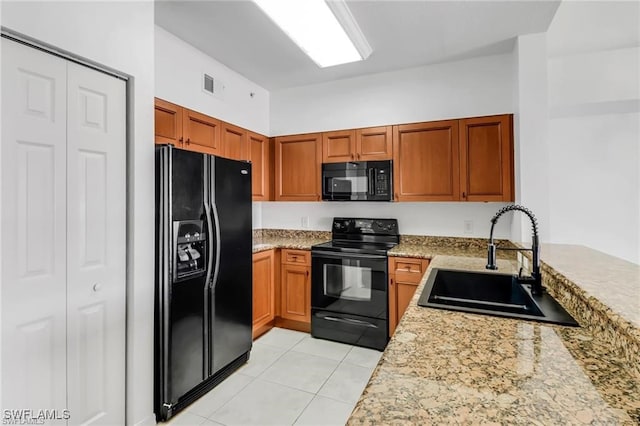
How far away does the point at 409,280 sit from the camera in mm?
2717

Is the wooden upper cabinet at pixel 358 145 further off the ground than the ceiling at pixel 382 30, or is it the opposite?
the ceiling at pixel 382 30

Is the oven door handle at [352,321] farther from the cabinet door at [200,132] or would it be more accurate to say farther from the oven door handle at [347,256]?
the cabinet door at [200,132]

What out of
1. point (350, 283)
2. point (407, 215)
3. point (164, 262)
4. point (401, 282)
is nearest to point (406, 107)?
point (407, 215)

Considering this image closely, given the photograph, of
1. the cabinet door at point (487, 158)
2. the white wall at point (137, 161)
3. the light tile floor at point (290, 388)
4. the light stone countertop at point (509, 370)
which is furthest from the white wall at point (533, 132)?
the white wall at point (137, 161)

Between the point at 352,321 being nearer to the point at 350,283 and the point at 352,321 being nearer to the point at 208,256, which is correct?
the point at 350,283

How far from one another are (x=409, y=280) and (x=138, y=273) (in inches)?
80.6

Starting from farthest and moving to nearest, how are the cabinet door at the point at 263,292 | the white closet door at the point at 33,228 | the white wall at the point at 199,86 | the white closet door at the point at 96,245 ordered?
the cabinet door at the point at 263,292 → the white wall at the point at 199,86 → the white closet door at the point at 96,245 → the white closet door at the point at 33,228

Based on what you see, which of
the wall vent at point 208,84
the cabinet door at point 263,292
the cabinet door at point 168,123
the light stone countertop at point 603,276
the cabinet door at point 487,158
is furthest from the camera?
the cabinet door at point 263,292

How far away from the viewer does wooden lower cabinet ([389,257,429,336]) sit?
2.69m

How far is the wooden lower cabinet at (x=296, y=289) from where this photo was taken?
10.3 ft

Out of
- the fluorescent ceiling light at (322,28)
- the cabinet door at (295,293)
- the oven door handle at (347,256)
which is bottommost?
the cabinet door at (295,293)

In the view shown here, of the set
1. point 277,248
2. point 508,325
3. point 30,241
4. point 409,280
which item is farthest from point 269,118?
point 508,325

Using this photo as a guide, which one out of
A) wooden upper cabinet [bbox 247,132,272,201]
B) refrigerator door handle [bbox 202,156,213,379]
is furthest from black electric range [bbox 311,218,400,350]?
refrigerator door handle [bbox 202,156,213,379]

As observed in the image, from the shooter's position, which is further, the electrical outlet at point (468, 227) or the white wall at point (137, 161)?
the electrical outlet at point (468, 227)
